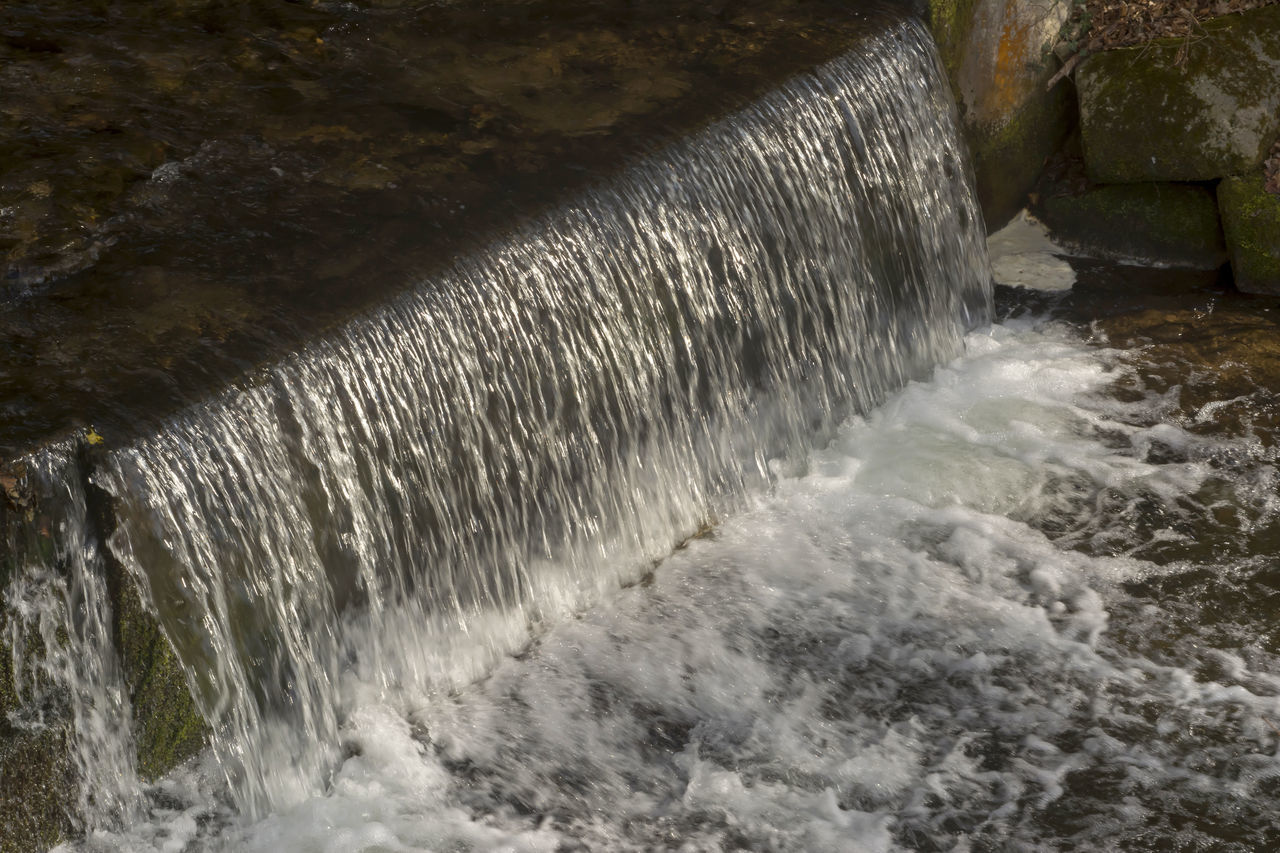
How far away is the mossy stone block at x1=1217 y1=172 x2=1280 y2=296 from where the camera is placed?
6.05m

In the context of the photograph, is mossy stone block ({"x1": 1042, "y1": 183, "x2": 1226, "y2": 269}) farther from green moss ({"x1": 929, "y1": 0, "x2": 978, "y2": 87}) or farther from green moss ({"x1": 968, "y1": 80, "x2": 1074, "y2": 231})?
green moss ({"x1": 929, "y1": 0, "x2": 978, "y2": 87})

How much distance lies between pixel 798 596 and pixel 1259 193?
337 centimetres

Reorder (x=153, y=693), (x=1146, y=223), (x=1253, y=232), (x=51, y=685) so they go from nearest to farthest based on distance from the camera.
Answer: (x=51, y=685)
(x=153, y=693)
(x=1253, y=232)
(x=1146, y=223)

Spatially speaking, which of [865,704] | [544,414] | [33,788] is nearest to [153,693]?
[33,788]

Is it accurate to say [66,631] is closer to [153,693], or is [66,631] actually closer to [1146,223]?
[153,693]

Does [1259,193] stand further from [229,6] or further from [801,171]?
[229,6]

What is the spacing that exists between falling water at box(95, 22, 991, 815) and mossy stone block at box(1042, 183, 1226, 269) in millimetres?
1044

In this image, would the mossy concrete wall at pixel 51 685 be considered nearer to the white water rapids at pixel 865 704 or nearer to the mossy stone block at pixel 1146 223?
the white water rapids at pixel 865 704

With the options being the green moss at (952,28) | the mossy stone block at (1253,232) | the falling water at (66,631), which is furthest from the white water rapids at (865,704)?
the green moss at (952,28)

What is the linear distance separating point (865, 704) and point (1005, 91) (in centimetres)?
377

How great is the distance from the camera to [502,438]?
420 centimetres

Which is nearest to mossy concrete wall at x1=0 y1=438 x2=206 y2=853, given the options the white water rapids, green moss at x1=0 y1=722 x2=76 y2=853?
green moss at x1=0 y1=722 x2=76 y2=853

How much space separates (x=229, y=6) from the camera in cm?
575

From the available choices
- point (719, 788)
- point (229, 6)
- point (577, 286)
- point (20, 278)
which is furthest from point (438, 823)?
point (229, 6)
